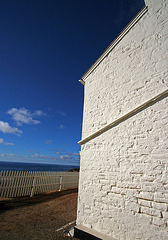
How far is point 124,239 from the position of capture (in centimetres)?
305

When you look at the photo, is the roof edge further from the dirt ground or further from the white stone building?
the dirt ground

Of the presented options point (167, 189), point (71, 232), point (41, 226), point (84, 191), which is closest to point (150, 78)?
point (167, 189)

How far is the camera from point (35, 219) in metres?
4.75

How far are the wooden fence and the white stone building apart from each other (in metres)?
5.36

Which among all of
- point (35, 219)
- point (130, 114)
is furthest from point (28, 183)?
point (130, 114)

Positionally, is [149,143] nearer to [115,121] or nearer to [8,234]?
[115,121]

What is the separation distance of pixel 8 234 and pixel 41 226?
3.29 ft

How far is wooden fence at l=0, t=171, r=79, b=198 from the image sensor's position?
728 cm

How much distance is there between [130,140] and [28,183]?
7618 mm

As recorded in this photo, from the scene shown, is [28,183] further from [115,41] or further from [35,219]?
[115,41]

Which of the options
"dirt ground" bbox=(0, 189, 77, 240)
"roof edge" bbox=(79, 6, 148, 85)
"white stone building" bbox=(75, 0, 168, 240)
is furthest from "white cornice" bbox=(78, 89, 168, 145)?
"dirt ground" bbox=(0, 189, 77, 240)

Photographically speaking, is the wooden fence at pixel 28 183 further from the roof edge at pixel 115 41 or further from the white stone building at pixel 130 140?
the roof edge at pixel 115 41

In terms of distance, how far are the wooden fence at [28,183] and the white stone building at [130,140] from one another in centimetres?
536

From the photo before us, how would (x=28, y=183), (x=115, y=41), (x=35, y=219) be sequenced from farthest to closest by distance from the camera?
1. (x=28, y=183)
2. (x=115, y=41)
3. (x=35, y=219)
